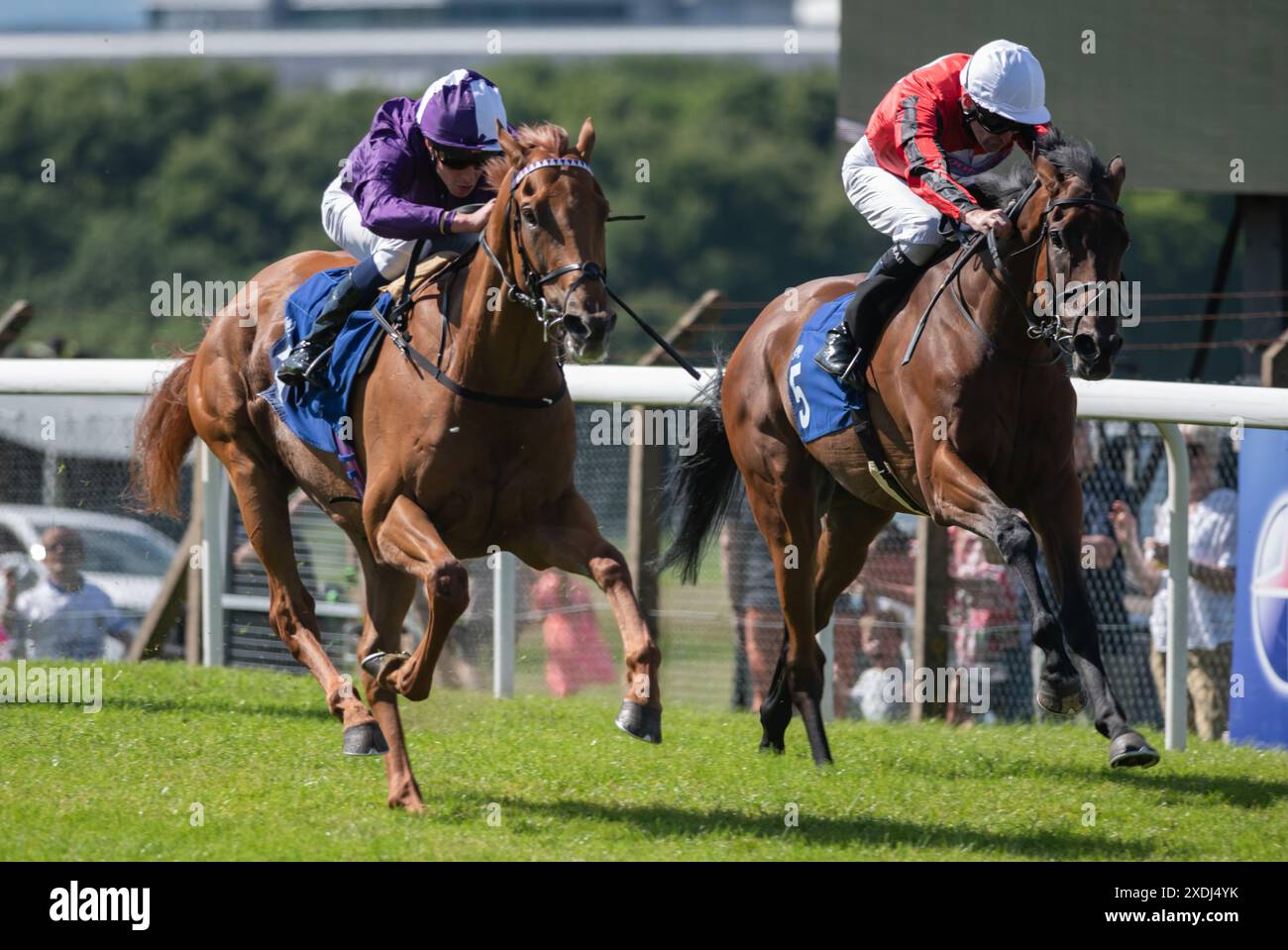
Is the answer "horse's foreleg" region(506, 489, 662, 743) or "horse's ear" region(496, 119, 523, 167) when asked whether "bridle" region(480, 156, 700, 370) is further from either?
"horse's foreleg" region(506, 489, 662, 743)

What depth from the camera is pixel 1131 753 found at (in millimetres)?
4934

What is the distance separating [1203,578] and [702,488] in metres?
2.08

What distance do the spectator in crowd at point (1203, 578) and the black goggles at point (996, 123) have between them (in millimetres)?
2111

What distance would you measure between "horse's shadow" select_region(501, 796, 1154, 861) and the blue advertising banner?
195 cm

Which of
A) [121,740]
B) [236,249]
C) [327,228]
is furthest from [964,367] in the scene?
[236,249]

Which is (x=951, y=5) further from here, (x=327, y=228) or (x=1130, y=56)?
(x=327, y=228)

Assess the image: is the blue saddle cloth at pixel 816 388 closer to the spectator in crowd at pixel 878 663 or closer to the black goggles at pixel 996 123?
the black goggles at pixel 996 123

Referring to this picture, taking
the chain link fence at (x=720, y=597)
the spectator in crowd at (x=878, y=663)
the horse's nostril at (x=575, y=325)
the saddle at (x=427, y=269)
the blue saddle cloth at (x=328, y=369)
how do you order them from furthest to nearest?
the spectator in crowd at (x=878, y=663)
the chain link fence at (x=720, y=597)
the blue saddle cloth at (x=328, y=369)
the saddle at (x=427, y=269)
the horse's nostril at (x=575, y=325)

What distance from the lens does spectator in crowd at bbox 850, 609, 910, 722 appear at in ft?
27.6

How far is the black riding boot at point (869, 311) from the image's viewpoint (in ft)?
20.3

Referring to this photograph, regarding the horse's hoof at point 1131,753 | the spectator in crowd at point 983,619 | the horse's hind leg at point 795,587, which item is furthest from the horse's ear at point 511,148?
the spectator in crowd at point 983,619

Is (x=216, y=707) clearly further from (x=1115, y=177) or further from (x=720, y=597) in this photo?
(x=1115, y=177)
